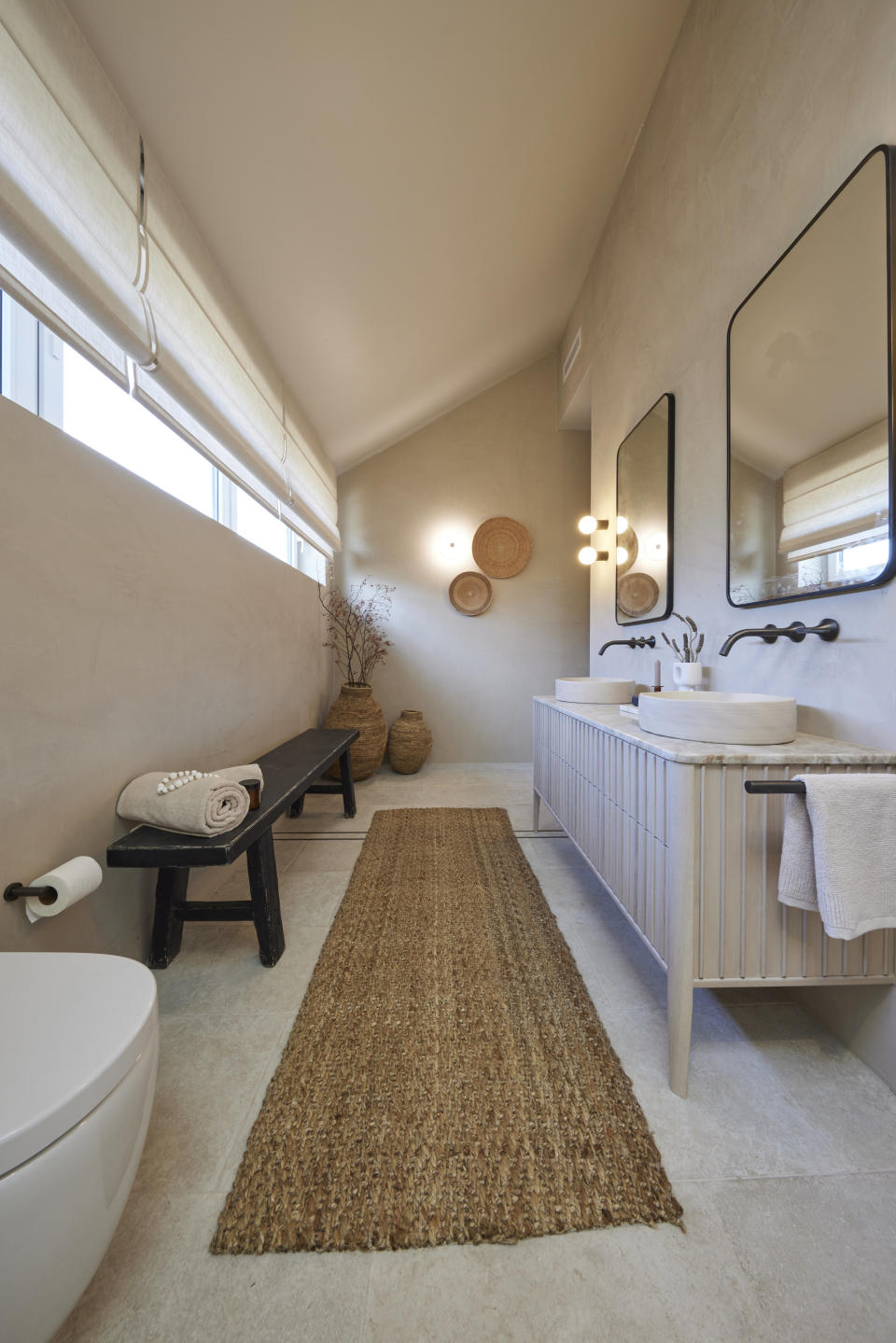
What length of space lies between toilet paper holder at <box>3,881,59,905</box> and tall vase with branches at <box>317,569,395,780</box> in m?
2.42

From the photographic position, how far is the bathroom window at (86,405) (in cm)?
122

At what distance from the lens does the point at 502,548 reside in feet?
13.3

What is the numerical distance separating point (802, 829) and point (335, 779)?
285 centimetres

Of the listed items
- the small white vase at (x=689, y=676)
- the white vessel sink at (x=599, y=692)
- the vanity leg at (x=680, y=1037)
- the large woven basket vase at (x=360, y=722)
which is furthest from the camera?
the large woven basket vase at (x=360, y=722)

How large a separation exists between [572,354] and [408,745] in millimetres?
2934

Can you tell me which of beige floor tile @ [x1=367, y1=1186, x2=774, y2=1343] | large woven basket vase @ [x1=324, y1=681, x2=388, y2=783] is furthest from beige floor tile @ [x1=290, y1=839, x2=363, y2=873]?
beige floor tile @ [x1=367, y1=1186, x2=774, y2=1343]


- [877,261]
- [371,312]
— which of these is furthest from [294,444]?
[877,261]

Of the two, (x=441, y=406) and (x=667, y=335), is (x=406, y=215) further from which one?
(x=441, y=406)

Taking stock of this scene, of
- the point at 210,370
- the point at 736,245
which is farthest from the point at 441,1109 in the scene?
the point at 736,245

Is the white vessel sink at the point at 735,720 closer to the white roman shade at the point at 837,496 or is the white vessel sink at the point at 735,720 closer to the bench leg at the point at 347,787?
the white roman shade at the point at 837,496

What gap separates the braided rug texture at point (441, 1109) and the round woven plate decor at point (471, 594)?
8.80 ft

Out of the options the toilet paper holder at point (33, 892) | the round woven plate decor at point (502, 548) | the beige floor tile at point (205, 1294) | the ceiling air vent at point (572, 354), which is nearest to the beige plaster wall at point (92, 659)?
the toilet paper holder at point (33, 892)

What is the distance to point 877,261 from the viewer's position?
43.6 inches

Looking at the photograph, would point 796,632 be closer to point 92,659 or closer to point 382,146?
point 92,659
